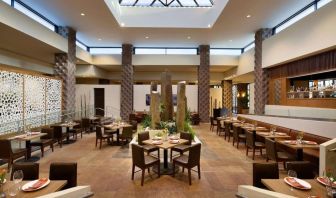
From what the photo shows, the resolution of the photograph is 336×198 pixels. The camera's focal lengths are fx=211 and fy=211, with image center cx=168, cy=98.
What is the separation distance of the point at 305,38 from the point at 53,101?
404 inches

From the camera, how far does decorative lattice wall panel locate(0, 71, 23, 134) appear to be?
623 centimetres

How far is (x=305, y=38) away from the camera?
24.2 ft

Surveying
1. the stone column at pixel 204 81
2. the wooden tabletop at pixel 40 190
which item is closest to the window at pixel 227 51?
the stone column at pixel 204 81

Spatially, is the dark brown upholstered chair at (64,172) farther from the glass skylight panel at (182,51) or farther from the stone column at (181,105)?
the glass skylight panel at (182,51)

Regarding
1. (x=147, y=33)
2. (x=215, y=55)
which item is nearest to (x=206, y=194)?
(x=147, y=33)

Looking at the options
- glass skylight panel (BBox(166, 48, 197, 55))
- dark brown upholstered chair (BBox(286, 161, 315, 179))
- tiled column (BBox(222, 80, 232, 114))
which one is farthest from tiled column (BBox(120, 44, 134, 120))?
dark brown upholstered chair (BBox(286, 161, 315, 179))

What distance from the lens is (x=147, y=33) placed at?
11188 mm

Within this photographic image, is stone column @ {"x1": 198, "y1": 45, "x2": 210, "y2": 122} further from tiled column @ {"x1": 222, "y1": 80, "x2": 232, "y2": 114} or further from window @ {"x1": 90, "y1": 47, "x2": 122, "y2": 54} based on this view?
window @ {"x1": 90, "y1": 47, "x2": 122, "y2": 54}

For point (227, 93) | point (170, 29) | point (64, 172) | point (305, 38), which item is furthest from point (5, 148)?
point (227, 93)

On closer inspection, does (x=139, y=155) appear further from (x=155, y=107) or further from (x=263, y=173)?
(x=155, y=107)

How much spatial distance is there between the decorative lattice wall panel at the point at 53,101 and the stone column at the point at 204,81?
8165mm

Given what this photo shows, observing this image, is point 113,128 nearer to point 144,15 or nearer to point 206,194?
point 206,194

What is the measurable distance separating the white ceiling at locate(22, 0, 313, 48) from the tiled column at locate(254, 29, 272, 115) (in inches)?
21.0

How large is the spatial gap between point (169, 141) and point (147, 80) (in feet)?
41.2
